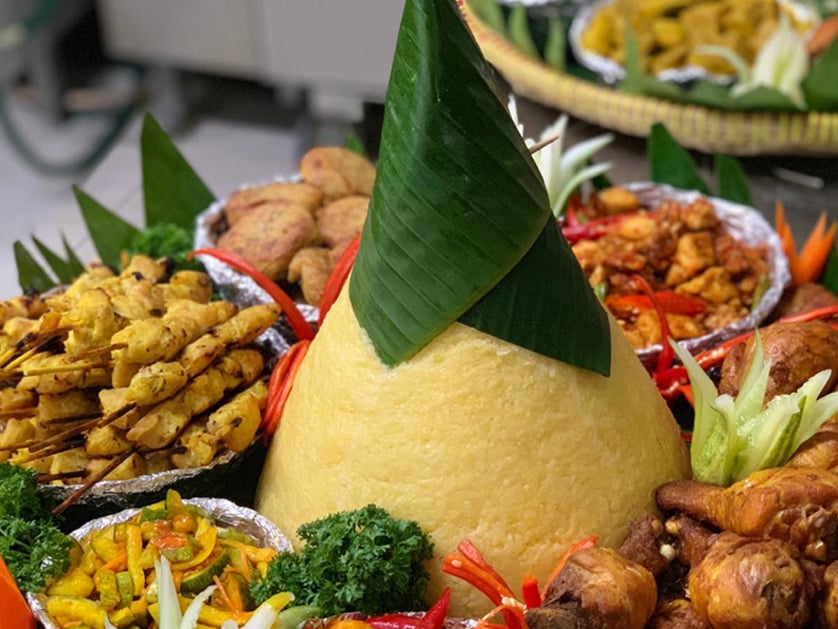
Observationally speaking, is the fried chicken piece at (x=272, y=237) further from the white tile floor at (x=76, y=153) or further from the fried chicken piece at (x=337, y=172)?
the white tile floor at (x=76, y=153)

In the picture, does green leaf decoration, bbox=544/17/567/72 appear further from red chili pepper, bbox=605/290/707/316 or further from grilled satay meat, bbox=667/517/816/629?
grilled satay meat, bbox=667/517/816/629

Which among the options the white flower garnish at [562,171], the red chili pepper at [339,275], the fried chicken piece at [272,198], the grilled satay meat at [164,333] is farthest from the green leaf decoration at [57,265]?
the white flower garnish at [562,171]

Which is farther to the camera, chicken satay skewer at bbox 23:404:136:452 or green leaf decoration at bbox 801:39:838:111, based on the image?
green leaf decoration at bbox 801:39:838:111

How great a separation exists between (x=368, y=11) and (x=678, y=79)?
5.68 ft

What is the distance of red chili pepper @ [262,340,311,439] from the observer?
187 centimetres

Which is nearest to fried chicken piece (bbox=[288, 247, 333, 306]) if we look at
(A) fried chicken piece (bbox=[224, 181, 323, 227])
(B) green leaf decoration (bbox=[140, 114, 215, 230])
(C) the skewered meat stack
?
(A) fried chicken piece (bbox=[224, 181, 323, 227])

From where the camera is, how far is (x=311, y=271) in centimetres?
227

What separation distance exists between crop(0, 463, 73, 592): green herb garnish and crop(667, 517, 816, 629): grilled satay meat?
956 millimetres

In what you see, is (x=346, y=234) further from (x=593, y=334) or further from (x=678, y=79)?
(x=678, y=79)

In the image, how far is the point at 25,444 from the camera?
1.76 metres

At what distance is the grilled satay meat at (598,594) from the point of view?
1.39m

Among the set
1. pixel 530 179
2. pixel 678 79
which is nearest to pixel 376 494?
pixel 530 179

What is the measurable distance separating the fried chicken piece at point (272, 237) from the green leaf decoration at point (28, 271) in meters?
0.45

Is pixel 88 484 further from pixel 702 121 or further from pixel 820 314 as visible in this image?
pixel 702 121
